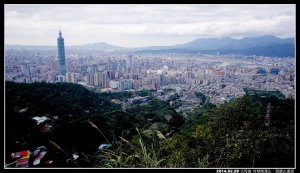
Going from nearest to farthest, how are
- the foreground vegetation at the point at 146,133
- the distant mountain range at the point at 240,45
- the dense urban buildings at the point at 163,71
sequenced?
the foreground vegetation at the point at 146,133
the distant mountain range at the point at 240,45
the dense urban buildings at the point at 163,71

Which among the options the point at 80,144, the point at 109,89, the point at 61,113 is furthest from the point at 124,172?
the point at 109,89

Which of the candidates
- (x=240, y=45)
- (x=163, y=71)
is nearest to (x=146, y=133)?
(x=240, y=45)

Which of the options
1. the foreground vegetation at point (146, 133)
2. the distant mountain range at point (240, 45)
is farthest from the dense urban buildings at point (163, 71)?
the foreground vegetation at point (146, 133)

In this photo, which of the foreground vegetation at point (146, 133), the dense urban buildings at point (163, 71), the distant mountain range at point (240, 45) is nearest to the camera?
the foreground vegetation at point (146, 133)

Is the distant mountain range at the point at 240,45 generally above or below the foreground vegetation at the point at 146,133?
above

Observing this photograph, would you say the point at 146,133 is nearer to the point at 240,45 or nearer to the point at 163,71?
the point at 240,45

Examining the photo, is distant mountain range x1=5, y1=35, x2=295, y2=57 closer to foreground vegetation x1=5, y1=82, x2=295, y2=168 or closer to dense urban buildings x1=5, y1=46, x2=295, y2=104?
dense urban buildings x1=5, y1=46, x2=295, y2=104

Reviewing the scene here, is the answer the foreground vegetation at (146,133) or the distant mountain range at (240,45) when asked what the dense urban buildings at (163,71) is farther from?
the foreground vegetation at (146,133)

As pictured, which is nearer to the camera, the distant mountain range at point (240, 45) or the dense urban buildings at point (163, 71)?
the distant mountain range at point (240, 45)
